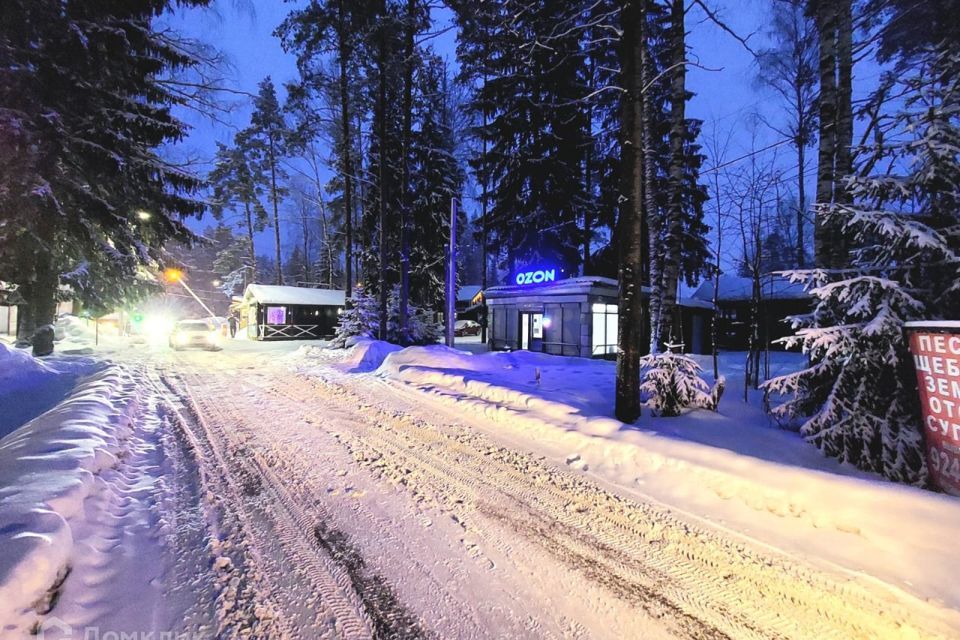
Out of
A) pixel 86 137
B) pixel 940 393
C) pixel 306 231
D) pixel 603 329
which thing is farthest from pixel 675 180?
pixel 306 231

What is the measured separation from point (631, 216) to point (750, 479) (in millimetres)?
3629

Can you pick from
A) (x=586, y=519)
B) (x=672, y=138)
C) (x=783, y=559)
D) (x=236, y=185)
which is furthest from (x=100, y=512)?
(x=236, y=185)

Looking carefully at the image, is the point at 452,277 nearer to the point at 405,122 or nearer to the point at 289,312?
the point at 405,122

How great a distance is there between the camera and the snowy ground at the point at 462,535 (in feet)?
7.62

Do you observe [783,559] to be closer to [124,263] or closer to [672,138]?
[672,138]

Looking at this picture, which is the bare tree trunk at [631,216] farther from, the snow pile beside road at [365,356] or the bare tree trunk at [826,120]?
the snow pile beside road at [365,356]

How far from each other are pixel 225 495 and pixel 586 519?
3.25m

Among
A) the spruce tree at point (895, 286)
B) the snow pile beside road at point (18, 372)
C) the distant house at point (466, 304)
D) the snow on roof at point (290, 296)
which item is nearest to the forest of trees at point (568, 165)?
Result: the spruce tree at point (895, 286)

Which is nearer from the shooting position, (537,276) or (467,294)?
(537,276)

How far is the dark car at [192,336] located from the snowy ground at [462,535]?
16.6 m

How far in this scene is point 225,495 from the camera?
151 inches

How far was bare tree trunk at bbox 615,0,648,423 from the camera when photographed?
19.3 feet

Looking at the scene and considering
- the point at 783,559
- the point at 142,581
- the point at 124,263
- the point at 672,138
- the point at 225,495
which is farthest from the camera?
the point at 124,263

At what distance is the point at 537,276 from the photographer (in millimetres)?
18312
